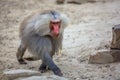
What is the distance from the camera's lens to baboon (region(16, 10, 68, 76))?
5.22m

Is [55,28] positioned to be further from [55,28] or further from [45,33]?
[45,33]

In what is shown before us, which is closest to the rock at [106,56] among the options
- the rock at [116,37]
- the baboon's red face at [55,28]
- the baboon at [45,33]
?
the rock at [116,37]

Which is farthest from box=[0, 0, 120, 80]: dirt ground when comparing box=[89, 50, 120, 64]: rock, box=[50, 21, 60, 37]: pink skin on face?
box=[50, 21, 60, 37]: pink skin on face

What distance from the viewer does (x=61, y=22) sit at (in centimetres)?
533

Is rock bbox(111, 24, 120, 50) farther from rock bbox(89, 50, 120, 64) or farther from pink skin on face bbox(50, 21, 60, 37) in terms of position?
pink skin on face bbox(50, 21, 60, 37)

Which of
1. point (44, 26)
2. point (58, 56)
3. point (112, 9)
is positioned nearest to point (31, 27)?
point (44, 26)

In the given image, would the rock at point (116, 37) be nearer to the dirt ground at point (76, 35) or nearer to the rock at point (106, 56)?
the rock at point (106, 56)

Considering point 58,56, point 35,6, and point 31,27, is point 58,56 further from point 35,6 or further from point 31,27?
point 35,6

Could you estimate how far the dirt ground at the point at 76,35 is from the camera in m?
5.45

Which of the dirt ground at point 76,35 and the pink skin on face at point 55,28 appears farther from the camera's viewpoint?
the dirt ground at point 76,35

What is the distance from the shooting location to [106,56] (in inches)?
222

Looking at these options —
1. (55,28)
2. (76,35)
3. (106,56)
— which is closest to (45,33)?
(55,28)

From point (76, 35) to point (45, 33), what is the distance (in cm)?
247

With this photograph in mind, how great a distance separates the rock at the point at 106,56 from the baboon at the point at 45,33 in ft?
2.19
